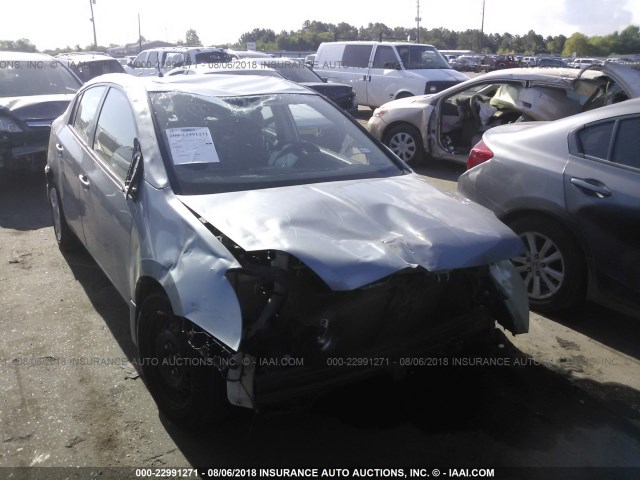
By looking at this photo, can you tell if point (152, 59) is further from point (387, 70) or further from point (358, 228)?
point (358, 228)

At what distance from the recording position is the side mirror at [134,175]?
3.34 m

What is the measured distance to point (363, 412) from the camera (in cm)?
333

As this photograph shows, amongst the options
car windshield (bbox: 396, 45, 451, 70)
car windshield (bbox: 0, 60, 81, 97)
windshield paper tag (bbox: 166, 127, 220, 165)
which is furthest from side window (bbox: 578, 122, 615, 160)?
car windshield (bbox: 396, 45, 451, 70)

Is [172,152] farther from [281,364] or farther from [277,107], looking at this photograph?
[281,364]

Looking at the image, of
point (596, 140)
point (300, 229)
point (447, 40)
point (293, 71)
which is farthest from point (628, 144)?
point (447, 40)

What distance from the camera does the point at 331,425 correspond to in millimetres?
3227

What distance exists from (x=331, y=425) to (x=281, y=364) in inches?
29.1

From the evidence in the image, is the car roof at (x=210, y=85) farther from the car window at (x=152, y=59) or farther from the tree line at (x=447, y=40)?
the tree line at (x=447, y=40)

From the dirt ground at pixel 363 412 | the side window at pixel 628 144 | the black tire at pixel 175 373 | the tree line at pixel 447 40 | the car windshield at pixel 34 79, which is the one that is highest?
the tree line at pixel 447 40

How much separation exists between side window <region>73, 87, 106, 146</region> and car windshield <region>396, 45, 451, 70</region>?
11042 millimetres

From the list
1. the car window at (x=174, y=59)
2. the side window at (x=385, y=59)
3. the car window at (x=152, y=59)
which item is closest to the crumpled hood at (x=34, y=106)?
the side window at (x=385, y=59)

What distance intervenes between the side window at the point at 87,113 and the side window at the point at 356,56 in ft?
38.0

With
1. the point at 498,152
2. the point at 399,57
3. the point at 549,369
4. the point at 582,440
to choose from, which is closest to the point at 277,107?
the point at 498,152

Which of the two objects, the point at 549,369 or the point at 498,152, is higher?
the point at 498,152
